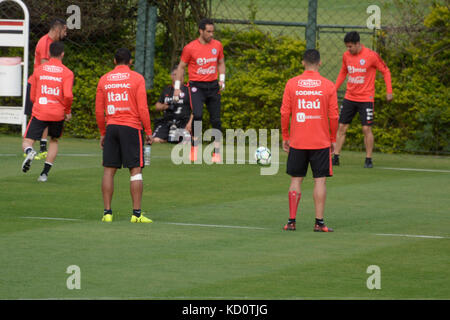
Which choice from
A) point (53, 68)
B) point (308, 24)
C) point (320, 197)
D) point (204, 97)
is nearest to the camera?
point (320, 197)

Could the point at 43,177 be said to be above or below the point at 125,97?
below

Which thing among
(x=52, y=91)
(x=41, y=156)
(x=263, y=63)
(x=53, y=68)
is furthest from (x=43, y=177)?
(x=263, y=63)

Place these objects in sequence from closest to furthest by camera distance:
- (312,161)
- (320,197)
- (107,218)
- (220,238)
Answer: (220,238)
(320,197)
(312,161)
(107,218)

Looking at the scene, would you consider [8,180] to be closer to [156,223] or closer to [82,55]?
[156,223]

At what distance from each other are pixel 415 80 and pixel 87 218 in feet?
34.3

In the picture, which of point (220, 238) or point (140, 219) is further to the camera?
point (140, 219)

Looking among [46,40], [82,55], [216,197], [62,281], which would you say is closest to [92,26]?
[82,55]

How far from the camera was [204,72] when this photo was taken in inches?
617

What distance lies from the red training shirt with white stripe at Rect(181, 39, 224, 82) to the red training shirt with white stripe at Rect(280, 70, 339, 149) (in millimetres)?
6270

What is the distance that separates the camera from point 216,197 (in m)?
11.7

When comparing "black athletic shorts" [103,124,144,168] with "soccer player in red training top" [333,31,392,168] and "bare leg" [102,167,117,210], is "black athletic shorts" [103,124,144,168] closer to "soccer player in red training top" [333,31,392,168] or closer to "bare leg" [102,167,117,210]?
"bare leg" [102,167,117,210]

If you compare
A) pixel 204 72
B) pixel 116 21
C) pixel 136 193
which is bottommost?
pixel 136 193

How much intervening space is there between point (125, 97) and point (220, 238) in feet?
6.72

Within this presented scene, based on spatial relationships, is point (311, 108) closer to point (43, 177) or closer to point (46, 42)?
point (43, 177)
